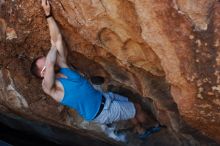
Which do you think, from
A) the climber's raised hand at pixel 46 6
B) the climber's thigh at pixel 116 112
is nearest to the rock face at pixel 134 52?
the climber's raised hand at pixel 46 6

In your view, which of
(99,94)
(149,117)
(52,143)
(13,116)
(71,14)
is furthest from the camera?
(52,143)

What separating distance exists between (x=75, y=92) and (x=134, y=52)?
1.65 ft

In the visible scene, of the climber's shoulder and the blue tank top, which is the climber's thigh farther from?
the climber's shoulder

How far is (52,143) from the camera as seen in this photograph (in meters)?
4.41

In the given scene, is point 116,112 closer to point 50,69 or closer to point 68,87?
point 68,87

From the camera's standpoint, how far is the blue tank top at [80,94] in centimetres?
279

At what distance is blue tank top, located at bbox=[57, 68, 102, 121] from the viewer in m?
2.79

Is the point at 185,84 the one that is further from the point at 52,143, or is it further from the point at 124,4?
the point at 52,143

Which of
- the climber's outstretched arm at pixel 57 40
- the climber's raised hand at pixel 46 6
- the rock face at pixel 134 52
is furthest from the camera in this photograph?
the climber's outstretched arm at pixel 57 40

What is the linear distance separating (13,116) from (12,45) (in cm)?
118

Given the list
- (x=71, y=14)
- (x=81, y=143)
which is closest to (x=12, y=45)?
(x=71, y=14)

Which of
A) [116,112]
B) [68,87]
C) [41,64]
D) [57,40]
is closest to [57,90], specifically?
[68,87]

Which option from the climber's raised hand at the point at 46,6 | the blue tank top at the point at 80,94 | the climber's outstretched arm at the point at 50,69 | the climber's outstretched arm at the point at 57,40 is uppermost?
the climber's raised hand at the point at 46,6

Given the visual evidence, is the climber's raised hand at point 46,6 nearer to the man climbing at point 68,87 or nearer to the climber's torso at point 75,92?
the man climbing at point 68,87
